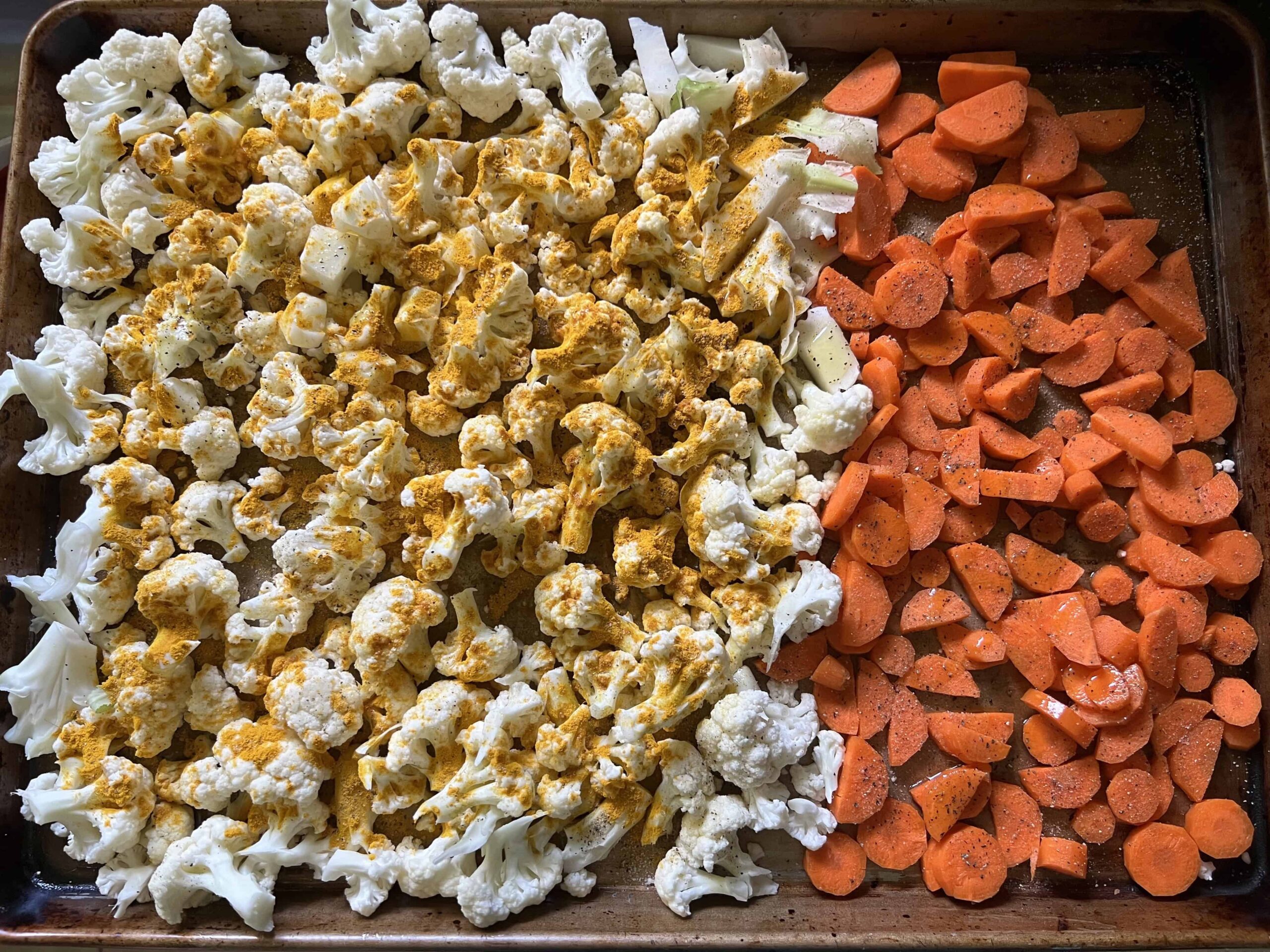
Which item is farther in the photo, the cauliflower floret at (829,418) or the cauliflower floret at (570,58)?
the cauliflower floret at (570,58)

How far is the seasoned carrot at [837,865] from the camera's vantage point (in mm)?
1577

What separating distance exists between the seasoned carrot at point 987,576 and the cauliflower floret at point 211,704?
1.46m

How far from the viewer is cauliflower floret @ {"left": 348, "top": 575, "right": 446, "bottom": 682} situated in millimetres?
1518

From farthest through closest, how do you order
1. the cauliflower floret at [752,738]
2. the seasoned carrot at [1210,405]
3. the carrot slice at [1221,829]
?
1. the seasoned carrot at [1210,405]
2. the carrot slice at [1221,829]
3. the cauliflower floret at [752,738]

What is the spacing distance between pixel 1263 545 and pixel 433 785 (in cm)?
174

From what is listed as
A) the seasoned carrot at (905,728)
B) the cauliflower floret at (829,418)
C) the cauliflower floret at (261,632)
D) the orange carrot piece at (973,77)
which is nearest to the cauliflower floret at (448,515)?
the cauliflower floret at (261,632)

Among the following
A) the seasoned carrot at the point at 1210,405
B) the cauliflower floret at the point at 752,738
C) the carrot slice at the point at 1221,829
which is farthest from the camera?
the seasoned carrot at the point at 1210,405

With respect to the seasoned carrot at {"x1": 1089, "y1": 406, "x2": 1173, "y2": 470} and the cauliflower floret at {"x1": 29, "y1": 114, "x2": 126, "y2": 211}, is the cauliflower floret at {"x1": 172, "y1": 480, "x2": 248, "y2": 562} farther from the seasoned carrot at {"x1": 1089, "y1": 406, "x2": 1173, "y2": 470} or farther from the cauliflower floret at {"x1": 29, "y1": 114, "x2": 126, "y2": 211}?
the seasoned carrot at {"x1": 1089, "y1": 406, "x2": 1173, "y2": 470}

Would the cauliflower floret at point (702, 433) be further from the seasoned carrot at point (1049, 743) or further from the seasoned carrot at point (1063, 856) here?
the seasoned carrot at point (1063, 856)

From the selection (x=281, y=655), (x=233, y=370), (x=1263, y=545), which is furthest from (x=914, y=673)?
(x=233, y=370)

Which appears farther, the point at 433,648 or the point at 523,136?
the point at 523,136

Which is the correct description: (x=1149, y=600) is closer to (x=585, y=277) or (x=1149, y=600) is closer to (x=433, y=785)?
(x=585, y=277)

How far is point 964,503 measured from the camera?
1.66 m

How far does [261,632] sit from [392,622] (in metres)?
0.29
